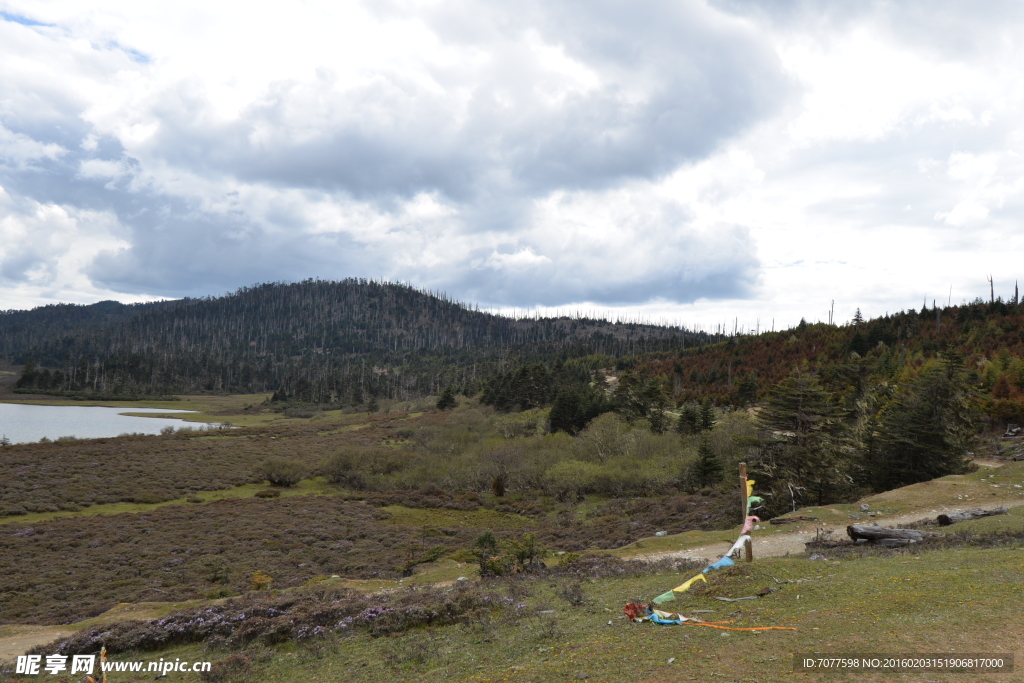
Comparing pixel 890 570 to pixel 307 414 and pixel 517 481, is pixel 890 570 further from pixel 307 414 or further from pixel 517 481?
pixel 307 414

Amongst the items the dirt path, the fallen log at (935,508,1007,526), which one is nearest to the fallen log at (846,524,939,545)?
the fallen log at (935,508,1007,526)

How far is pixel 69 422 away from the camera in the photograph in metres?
99.3

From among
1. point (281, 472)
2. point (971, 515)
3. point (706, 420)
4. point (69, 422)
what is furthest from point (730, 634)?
point (69, 422)

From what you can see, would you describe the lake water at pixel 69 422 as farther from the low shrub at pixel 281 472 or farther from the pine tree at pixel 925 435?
the pine tree at pixel 925 435

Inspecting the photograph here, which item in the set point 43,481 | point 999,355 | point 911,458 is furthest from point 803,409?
point 43,481

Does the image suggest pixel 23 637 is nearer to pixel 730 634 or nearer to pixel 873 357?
pixel 730 634

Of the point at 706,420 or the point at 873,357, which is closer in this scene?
the point at 706,420

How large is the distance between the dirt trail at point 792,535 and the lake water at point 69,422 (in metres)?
95.7

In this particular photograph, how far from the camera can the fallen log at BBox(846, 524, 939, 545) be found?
17.2 m

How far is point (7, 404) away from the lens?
134m

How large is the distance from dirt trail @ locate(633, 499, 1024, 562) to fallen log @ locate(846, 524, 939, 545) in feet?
7.33

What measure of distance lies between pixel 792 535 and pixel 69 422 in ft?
414

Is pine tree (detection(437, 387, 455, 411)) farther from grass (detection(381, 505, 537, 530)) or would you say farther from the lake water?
grass (detection(381, 505, 537, 530))

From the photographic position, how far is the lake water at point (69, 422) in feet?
273
